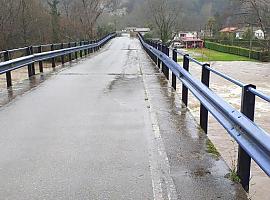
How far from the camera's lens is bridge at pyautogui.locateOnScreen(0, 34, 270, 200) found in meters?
4.51

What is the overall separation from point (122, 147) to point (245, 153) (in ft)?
6.75

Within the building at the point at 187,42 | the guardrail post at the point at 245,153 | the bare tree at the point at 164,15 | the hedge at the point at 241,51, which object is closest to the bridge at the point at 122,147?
the guardrail post at the point at 245,153

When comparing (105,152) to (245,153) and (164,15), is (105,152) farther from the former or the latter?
(164,15)

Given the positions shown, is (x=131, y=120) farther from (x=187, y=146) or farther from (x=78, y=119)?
(x=187, y=146)

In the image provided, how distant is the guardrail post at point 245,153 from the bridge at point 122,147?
0.01 m

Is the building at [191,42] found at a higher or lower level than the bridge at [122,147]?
lower

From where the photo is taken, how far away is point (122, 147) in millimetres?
6172

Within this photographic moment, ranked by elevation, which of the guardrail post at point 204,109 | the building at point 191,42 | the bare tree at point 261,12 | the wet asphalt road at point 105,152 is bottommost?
the building at point 191,42

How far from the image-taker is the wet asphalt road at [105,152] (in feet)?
15.1

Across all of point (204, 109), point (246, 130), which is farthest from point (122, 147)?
point (246, 130)

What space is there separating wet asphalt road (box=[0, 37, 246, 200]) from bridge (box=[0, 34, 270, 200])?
0.01 meters

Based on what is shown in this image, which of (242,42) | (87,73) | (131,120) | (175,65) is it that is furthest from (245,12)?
(131,120)

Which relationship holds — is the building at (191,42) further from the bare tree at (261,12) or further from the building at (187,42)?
the bare tree at (261,12)

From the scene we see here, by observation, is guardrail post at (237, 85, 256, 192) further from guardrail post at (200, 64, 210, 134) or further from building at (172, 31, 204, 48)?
building at (172, 31, 204, 48)
